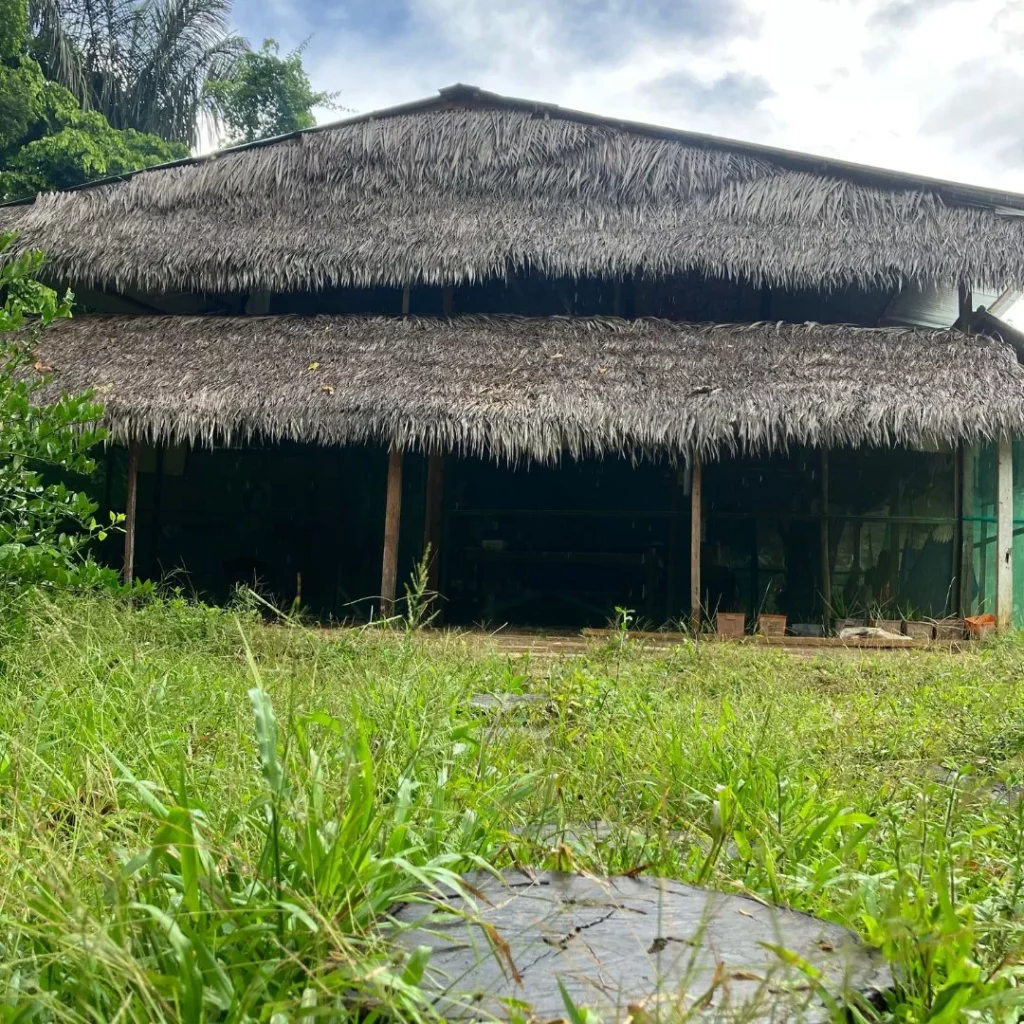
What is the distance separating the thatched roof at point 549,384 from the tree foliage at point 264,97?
40.7ft

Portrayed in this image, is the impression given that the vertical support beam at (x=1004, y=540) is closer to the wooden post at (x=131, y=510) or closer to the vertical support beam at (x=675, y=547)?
the vertical support beam at (x=675, y=547)

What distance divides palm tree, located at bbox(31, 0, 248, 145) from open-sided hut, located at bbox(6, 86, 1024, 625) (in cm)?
1094

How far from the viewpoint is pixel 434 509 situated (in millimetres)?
9078

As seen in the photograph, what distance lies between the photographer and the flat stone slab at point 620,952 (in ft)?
4.24

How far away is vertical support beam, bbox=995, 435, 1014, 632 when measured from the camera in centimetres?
731

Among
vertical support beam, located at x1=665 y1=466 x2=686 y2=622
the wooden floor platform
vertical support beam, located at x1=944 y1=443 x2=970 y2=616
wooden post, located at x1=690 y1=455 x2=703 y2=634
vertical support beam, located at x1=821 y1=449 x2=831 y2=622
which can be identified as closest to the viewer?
the wooden floor platform

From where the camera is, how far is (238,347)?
8.17m

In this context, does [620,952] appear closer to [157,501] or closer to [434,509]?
[434,509]

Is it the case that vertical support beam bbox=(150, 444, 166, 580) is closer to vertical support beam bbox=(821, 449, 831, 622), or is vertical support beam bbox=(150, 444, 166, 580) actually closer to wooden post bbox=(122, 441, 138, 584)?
wooden post bbox=(122, 441, 138, 584)

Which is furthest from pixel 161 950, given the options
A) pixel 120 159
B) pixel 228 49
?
pixel 228 49

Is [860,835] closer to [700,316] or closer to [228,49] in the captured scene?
[700,316]

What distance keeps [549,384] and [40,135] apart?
12.7 meters

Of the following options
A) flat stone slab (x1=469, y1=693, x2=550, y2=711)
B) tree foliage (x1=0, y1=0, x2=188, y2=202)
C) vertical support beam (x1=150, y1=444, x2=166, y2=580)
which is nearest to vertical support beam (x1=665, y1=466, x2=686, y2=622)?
vertical support beam (x1=150, y1=444, x2=166, y2=580)

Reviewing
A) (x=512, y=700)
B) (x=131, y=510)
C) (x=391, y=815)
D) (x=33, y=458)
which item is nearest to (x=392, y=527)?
(x=131, y=510)
